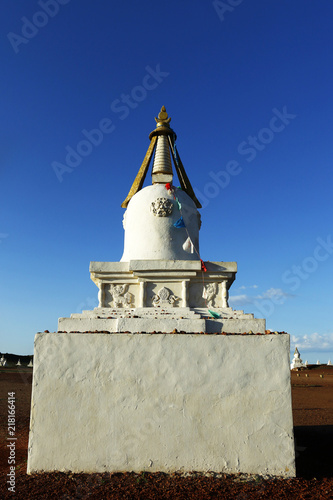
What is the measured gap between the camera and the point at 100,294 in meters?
9.19

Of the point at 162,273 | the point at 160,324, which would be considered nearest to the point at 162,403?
the point at 160,324

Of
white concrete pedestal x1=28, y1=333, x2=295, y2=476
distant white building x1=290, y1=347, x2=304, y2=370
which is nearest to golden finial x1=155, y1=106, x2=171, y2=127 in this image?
Answer: white concrete pedestal x1=28, y1=333, x2=295, y2=476

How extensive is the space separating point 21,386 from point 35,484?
65.0 ft

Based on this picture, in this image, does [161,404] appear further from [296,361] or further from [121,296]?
[296,361]

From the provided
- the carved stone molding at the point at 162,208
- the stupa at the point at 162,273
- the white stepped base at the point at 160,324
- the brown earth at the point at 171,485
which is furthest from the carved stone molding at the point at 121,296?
the brown earth at the point at 171,485

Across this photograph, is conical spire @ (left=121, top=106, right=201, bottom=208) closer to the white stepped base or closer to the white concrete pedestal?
the white stepped base

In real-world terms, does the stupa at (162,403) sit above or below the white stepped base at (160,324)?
below

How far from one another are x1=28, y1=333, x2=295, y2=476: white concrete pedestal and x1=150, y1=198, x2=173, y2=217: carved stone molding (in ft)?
15.0

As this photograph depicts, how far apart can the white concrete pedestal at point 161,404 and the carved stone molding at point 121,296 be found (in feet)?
8.86

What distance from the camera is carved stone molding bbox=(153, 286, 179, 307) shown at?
8.95 m

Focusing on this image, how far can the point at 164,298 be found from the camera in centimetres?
900

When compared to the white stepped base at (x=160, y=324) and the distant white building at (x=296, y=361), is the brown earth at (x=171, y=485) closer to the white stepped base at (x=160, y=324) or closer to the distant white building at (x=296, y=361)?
the white stepped base at (x=160, y=324)

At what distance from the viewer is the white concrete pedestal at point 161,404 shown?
5977 mm

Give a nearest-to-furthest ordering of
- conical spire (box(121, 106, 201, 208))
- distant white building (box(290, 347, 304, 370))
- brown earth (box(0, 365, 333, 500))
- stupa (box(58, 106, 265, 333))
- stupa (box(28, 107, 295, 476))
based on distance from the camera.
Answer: brown earth (box(0, 365, 333, 500)) < stupa (box(28, 107, 295, 476)) < stupa (box(58, 106, 265, 333)) < conical spire (box(121, 106, 201, 208)) < distant white building (box(290, 347, 304, 370))
